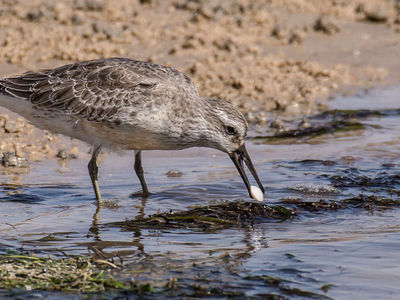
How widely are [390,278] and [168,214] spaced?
2.48m

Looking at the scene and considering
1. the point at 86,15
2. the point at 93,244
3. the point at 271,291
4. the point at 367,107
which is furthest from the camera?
the point at 86,15

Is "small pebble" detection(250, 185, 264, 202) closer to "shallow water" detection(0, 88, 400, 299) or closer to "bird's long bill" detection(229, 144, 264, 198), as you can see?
"bird's long bill" detection(229, 144, 264, 198)

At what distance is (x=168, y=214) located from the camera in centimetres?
838

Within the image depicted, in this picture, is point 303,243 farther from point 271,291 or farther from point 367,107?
point 367,107

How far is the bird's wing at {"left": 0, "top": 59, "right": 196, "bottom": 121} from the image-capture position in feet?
29.1

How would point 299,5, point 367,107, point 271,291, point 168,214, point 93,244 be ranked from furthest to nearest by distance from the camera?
point 299,5, point 367,107, point 168,214, point 93,244, point 271,291

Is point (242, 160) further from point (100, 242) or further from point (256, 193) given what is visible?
point (100, 242)

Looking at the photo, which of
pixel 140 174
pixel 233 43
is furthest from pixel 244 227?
pixel 233 43

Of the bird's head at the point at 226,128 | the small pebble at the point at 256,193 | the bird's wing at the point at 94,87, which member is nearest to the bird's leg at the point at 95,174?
the bird's wing at the point at 94,87

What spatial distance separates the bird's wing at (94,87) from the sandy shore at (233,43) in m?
1.76

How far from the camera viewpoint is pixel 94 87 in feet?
30.0

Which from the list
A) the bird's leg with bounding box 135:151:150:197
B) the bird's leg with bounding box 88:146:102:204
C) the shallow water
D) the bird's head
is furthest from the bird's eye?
the bird's leg with bounding box 88:146:102:204

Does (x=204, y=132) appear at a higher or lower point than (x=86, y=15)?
lower

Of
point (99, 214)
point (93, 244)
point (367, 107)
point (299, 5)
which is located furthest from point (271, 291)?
point (299, 5)
